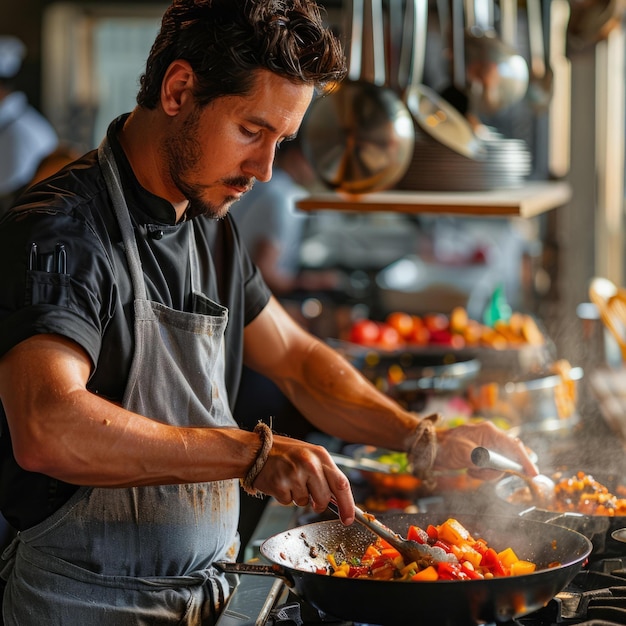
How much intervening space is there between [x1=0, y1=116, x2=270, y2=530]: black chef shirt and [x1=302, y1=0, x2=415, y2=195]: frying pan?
575 millimetres

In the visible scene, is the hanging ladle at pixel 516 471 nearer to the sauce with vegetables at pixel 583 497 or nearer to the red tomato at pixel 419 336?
the sauce with vegetables at pixel 583 497

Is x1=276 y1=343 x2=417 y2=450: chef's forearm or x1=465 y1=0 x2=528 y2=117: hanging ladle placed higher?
x1=465 y1=0 x2=528 y2=117: hanging ladle

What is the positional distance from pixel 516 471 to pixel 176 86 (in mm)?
996

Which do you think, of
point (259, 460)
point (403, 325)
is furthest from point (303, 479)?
point (403, 325)

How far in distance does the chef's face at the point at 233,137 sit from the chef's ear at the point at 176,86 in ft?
0.08

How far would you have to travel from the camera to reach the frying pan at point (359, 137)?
2.51 meters

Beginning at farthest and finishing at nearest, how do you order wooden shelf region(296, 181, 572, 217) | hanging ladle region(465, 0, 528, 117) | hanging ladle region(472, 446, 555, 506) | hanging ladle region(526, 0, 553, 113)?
hanging ladle region(526, 0, 553, 113) < hanging ladle region(465, 0, 528, 117) < wooden shelf region(296, 181, 572, 217) < hanging ladle region(472, 446, 555, 506)

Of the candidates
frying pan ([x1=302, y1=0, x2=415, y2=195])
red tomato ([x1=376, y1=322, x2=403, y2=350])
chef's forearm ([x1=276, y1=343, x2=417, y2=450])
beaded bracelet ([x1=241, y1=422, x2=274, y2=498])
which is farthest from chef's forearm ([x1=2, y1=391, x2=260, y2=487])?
red tomato ([x1=376, y1=322, x2=403, y2=350])

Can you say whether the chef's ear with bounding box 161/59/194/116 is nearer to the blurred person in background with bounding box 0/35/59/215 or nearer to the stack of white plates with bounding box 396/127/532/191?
the stack of white plates with bounding box 396/127/532/191

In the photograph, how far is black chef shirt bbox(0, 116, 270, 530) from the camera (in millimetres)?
1553

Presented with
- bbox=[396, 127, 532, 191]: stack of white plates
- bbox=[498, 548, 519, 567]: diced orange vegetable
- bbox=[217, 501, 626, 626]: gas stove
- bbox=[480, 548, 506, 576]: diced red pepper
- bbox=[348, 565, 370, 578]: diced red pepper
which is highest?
A: bbox=[396, 127, 532, 191]: stack of white plates

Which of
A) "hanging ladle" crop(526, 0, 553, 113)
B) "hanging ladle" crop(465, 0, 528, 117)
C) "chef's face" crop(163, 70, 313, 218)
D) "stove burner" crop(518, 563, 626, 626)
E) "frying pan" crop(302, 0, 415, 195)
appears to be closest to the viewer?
"stove burner" crop(518, 563, 626, 626)

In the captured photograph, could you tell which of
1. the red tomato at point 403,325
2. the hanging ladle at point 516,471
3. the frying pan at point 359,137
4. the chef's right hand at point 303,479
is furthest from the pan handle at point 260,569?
the red tomato at point 403,325

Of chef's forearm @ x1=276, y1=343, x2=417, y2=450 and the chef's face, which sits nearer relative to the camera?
the chef's face
